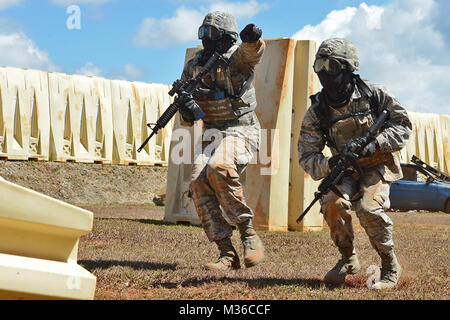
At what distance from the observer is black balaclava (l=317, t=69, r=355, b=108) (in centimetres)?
550

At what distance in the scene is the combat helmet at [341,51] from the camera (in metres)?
5.48

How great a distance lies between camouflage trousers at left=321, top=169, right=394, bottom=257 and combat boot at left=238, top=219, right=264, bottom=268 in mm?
809

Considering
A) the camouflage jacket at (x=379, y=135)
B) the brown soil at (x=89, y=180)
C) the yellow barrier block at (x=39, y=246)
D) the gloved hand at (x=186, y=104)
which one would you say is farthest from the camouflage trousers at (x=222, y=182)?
the brown soil at (x=89, y=180)

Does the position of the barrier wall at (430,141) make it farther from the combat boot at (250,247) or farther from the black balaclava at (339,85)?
the black balaclava at (339,85)

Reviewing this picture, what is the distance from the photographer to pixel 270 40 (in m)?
11.7

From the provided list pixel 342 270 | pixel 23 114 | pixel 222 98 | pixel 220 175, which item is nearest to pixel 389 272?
pixel 342 270

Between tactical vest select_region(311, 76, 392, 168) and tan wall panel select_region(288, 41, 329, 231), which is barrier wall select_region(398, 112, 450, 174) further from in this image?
tactical vest select_region(311, 76, 392, 168)

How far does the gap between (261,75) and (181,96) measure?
5.25 m

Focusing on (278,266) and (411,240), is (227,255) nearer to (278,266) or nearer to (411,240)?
(278,266)

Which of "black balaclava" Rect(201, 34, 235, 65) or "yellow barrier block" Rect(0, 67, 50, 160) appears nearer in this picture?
"black balaclava" Rect(201, 34, 235, 65)

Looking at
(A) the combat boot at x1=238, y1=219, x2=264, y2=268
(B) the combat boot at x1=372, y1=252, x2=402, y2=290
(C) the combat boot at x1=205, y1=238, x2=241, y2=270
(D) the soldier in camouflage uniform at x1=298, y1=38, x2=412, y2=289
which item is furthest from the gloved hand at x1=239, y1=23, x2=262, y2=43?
(B) the combat boot at x1=372, y1=252, x2=402, y2=290
